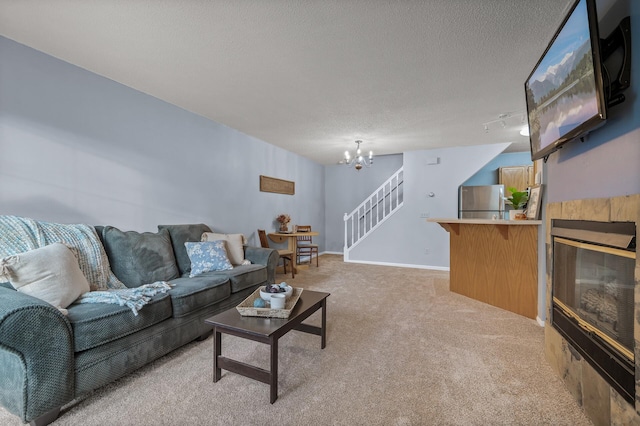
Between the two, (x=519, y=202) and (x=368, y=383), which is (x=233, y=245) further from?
(x=519, y=202)

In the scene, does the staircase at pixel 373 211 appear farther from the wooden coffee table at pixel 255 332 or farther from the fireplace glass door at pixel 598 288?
the wooden coffee table at pixel 255 332

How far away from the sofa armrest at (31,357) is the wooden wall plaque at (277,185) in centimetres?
374

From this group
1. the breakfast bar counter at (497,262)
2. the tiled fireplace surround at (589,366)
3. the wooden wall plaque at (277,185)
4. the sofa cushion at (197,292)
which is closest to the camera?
the tiled fireplace surround at (589,366)

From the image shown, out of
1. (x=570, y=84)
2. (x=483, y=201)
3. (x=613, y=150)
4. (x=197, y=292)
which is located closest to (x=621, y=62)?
(x=570, y=84)

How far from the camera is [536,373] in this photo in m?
1.90

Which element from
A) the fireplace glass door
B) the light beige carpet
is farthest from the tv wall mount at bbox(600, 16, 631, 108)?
the light beige carpet

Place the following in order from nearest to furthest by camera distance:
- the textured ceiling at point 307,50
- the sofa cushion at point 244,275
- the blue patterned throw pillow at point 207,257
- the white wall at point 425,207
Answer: the textured ceiling at point 307,50 < the sofa cushion at point 244,275 < the blue patterned throw pillow at point 207,257 < the white wall at point 425,207

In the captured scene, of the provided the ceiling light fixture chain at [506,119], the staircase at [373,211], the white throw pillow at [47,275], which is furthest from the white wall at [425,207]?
the white throw pillow at [47,275]

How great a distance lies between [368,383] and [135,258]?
225 cm

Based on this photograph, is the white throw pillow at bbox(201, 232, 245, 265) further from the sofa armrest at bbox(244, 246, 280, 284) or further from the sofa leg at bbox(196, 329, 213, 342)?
the sofa leg at bbox(196, 329, 213, 342)

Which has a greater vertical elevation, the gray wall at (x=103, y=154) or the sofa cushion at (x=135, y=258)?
the gray wall at (x=103, y=154)

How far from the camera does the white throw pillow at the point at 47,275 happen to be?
5.30 ft

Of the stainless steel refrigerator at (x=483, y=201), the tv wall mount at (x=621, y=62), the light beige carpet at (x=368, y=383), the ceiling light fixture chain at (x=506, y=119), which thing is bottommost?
the light beige carpet at (x=368, y=383)

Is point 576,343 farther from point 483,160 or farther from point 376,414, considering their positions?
point 483,160
